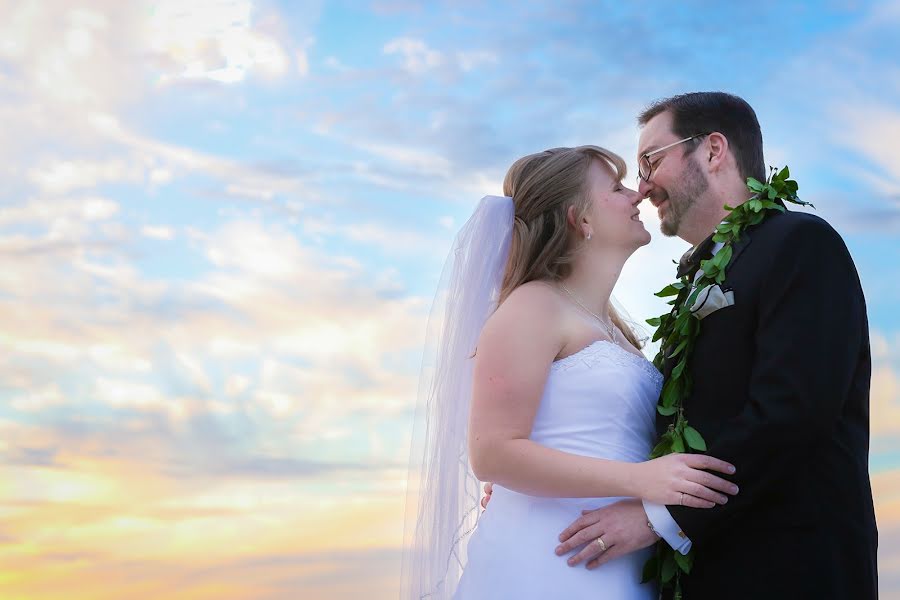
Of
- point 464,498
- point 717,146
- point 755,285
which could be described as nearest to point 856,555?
point 755,285

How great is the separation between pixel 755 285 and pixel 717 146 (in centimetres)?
138

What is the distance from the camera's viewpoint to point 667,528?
3.91m

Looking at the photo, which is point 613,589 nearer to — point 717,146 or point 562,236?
point 562,236

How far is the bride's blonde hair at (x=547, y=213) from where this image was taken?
4.89m

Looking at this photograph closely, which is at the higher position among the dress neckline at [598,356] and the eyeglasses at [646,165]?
the eyeglasses at [646,165]

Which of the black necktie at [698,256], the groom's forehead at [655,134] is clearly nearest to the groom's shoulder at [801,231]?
the black necktie at [698,256]

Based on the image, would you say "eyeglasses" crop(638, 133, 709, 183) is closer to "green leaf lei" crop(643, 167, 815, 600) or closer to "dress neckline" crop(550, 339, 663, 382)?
"green leaf lei" crop(643, 167, 815, 600)

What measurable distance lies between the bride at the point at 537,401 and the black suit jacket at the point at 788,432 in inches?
7.5

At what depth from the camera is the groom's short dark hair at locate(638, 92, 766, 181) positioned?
5219 millimetres

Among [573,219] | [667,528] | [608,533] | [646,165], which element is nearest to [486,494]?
[608,533]

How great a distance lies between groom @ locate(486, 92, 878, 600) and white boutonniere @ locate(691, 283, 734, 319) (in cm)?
2

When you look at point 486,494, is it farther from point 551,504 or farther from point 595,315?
point 595,315

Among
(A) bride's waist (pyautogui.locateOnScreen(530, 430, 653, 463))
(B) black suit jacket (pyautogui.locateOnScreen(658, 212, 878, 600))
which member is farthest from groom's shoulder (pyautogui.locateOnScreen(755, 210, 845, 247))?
(A) bride's waist (pyautogui.locateOnScreen(530, 430, 653, 463))

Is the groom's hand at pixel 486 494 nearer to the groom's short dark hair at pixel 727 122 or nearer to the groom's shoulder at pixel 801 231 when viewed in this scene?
the groom's shoulder at pixel 801 231
